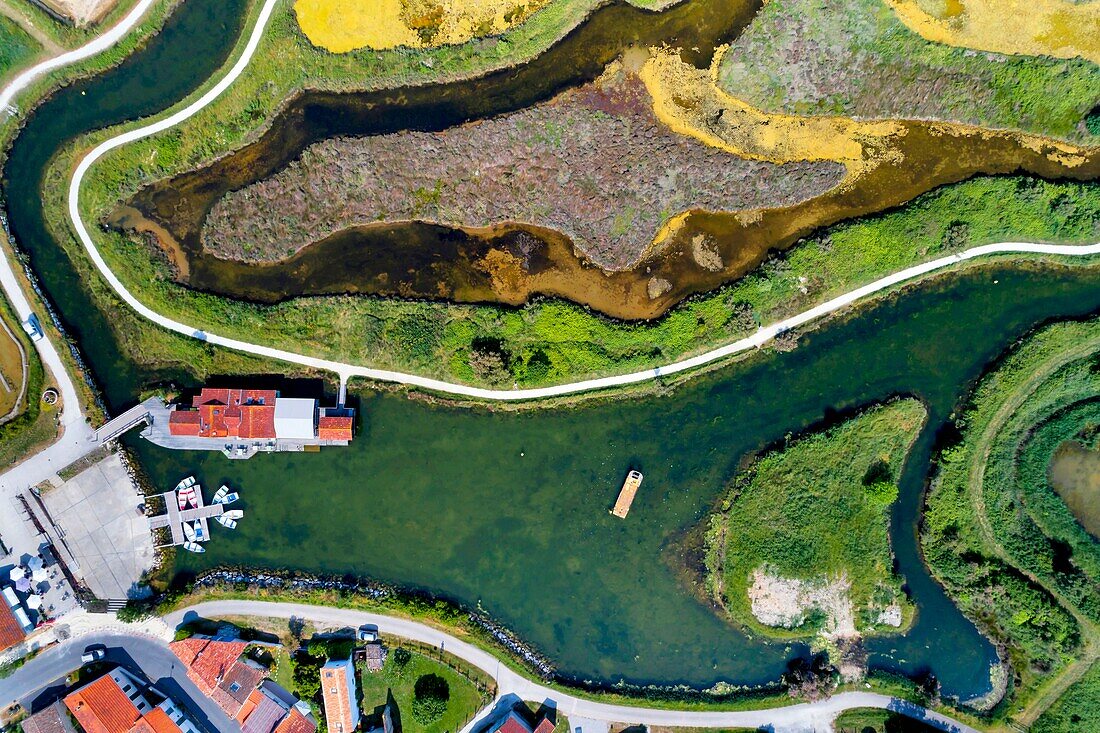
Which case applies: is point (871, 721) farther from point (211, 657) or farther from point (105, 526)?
point (105, 526)

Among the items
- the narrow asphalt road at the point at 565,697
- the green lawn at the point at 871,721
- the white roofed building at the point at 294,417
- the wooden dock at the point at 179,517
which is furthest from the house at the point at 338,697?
Result: the green lawn at the point at 871,721

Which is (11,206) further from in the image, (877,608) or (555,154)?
(877,608)

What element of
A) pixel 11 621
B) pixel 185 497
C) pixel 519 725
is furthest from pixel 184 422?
pixel 519 725

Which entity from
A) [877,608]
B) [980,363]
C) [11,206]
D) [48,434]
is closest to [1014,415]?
[980,363]

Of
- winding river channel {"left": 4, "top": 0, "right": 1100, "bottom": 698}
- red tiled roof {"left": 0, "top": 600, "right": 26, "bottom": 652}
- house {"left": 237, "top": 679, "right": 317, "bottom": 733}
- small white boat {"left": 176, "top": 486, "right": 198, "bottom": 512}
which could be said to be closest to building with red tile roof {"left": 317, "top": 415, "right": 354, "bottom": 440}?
winding river channel {"left": 4, "top": 0, "right": 1100, "bottom": 698}

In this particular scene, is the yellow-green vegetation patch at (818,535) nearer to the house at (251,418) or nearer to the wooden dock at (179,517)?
the house at (251,418)

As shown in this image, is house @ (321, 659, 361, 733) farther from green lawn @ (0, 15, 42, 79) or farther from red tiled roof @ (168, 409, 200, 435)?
green lawn @ (0, 15, 42, 79)
